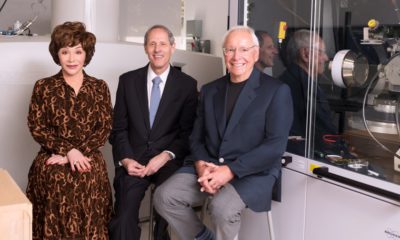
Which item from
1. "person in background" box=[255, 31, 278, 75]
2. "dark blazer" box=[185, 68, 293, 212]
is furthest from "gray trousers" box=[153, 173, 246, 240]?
"person in background" box=[255, 31, 278, 75]

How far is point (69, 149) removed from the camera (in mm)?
1959

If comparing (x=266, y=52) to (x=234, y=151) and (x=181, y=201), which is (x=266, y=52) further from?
(x=181, y=201)

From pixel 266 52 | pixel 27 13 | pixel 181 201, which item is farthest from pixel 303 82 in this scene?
pixel 27 13

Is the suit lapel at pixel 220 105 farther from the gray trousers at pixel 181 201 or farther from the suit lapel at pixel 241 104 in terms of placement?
the gray trousers at pixel 181 201

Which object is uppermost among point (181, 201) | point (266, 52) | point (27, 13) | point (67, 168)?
point (27, 13)

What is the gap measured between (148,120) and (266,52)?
2.26ft

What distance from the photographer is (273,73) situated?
2.23 m

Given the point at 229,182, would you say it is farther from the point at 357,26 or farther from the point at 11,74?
the point at 11,74

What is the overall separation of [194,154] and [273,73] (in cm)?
60

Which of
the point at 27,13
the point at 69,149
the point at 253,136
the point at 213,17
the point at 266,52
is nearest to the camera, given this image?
the point at 253,136

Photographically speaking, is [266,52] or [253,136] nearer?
[253,136]

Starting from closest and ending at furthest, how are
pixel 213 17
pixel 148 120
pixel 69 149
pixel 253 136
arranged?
pixel 253 136
pixel 69 149
pixel 148 120
pixel 213 17

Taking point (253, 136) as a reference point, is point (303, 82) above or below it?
above

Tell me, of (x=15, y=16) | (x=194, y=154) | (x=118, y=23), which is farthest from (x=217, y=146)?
(x=15, y=16)
